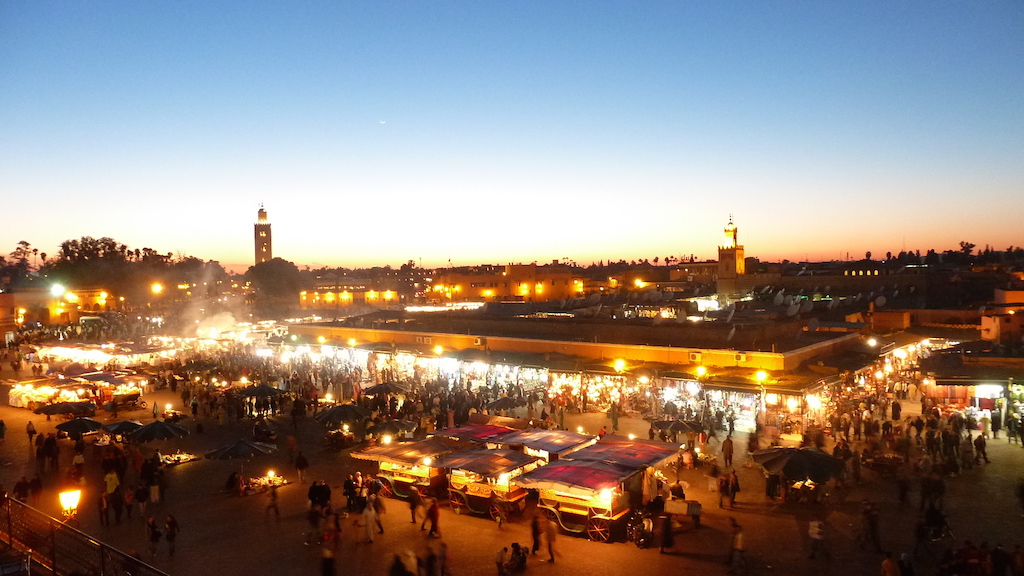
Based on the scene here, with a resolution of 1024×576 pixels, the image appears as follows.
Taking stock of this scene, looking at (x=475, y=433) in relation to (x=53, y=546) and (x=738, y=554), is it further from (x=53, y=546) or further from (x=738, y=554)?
(x=53, y=546)

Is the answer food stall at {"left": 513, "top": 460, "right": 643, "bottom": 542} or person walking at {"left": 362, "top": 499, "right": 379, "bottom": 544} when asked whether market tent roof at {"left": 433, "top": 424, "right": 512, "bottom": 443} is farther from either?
person walking at {"left": 362, "top": 499, "right": 379, "bottom": 544}

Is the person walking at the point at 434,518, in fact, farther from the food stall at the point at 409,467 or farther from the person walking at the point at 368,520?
the food stall at the point at 409,467

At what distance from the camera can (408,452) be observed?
47.0ft

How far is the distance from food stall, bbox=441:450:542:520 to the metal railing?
5721mm

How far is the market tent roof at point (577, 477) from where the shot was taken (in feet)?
38.3

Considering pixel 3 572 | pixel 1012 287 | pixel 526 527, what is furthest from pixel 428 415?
pixel 1012 287

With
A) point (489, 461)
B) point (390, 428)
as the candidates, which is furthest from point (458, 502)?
point (390, 428)

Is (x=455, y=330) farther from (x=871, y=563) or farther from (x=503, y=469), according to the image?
(x=871, y=563)

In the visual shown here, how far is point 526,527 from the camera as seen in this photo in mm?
12531

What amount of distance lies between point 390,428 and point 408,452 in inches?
122

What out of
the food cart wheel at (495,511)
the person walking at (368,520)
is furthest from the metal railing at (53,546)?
the food cart wheel at (495,511)

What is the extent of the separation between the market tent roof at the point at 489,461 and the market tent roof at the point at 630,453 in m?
1.05

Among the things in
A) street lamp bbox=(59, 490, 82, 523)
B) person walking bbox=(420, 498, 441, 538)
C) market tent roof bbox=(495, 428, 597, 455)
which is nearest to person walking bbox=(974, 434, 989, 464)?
market tent roof bbox=(495, 428, 597, 455)

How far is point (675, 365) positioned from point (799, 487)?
8602 millimetres
